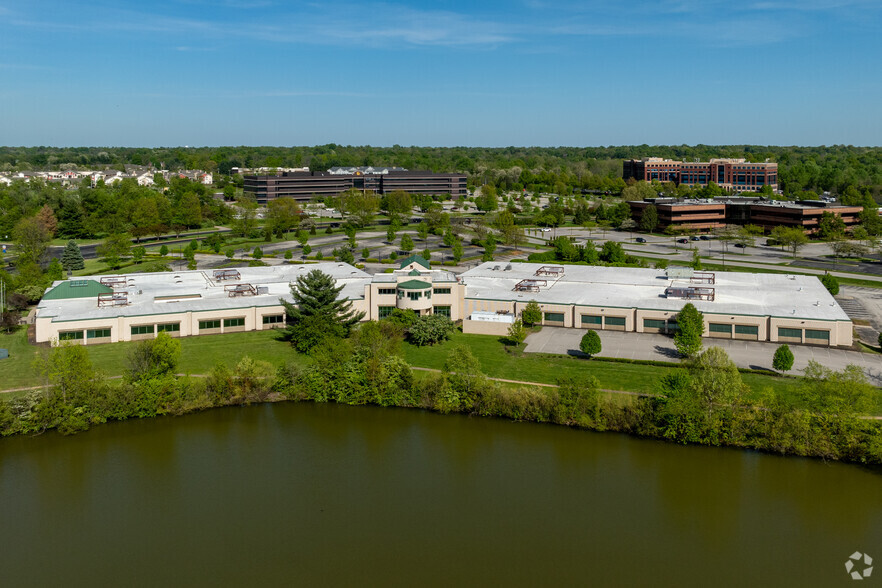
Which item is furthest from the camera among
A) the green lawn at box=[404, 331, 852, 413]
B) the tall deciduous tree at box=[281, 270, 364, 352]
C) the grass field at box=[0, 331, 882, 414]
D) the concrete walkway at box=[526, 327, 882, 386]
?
the tall deciduous tree at box=[281, 270, 364, 352]

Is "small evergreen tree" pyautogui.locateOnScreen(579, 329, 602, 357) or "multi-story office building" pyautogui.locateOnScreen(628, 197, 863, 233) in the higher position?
"multi-story office building" pyautogui.locateOnScreen(628, 197, 863, 233)

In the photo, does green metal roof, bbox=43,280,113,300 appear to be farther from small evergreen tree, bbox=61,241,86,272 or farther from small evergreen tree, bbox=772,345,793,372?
small evergreen tree, bbox=772,345,793,372

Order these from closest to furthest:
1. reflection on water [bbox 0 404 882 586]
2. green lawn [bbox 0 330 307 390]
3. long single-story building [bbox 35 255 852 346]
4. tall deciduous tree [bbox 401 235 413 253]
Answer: reflection on water [bbox 0 404 882 586]
green lawn [bbox 0 330 307 390]
long single-story building [bbox 35 255 852 346]
tall deciduous tree [bbox 401 235 413 253]

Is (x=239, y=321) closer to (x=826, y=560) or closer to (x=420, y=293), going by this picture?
(x=420, y=293)

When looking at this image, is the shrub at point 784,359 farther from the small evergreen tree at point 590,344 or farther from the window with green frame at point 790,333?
the small evergreen tree at point 590,344

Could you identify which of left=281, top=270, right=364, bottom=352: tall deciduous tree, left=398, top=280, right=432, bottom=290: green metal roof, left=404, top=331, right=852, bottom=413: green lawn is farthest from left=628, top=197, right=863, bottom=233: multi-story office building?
left=281, top=270, right=364, bottom=352: tall deciduous tree

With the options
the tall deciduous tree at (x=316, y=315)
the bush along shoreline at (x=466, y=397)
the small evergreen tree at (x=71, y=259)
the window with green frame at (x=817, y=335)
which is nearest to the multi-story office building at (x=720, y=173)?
the window with green frame at (x=817, y=335)

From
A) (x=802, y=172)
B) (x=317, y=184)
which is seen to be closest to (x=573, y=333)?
(x=317, y=184)
